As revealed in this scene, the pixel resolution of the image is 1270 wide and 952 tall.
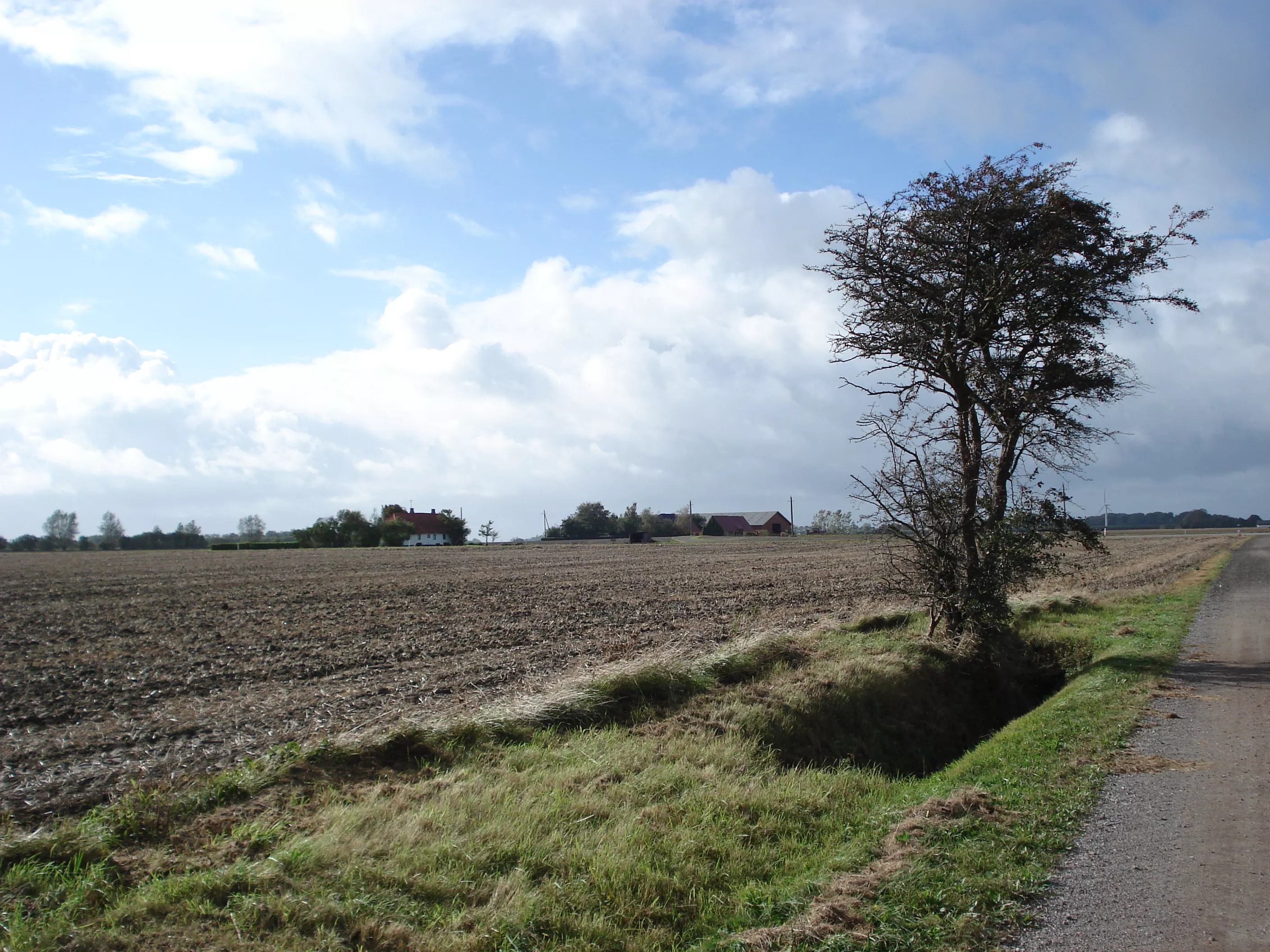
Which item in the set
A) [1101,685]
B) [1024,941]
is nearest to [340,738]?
Result: [1024,941]

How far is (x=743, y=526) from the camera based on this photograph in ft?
452

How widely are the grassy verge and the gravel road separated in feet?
0.86

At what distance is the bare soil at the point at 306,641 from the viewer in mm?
7898

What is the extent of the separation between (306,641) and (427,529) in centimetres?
10560

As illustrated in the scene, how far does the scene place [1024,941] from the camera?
406 cm


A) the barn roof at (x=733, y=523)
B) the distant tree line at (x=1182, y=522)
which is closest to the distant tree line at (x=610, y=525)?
the barn roof at (x=733, y=523)

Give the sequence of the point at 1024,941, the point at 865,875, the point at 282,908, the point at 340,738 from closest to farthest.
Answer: the point at 1024,941
the point at 282,908
the point at 865,875
the point at 340,738

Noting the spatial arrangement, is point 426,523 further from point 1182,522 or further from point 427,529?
point 1182,522

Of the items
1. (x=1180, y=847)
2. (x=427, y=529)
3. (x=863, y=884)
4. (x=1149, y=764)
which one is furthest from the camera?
(x=427, y=529)

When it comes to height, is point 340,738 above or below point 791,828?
above

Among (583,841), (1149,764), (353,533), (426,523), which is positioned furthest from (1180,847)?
(426,523)

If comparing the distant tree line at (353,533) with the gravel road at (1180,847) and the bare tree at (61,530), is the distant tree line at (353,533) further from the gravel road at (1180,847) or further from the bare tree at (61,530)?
the gravel road at (1180,847)

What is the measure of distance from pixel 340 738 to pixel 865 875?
5081mm

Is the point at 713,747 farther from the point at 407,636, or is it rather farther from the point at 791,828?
the point at 407,636
